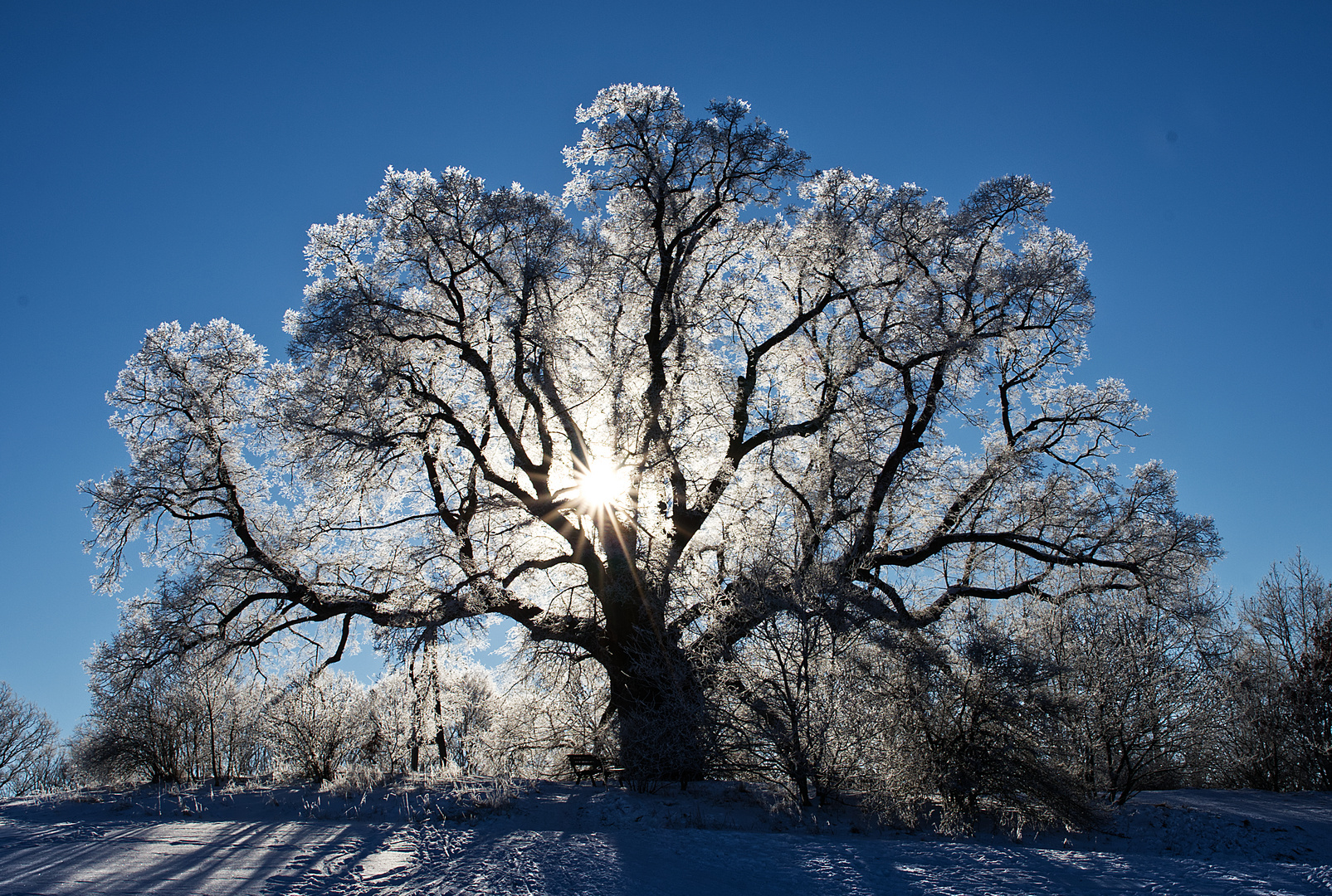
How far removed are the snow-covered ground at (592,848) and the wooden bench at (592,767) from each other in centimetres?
48

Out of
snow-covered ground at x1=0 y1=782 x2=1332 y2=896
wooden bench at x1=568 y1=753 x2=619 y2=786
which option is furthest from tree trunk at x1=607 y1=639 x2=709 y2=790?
wooden bench at x1=568 y1=753 x2=619 y2=786

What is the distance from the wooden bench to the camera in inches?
456

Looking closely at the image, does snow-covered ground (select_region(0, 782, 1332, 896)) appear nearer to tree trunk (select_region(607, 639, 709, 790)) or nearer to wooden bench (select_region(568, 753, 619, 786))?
tree trunk (select_region(607, 639, 709, 790))

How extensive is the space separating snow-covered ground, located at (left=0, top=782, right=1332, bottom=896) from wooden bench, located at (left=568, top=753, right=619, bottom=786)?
0.48 metres

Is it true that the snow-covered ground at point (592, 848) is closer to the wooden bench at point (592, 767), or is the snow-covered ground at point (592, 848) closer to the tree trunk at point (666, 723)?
the tree trunk at point (666, 723)

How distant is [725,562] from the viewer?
13352 mm

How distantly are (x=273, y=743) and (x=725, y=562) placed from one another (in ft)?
36.9

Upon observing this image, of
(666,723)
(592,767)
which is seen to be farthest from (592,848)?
(592,767)

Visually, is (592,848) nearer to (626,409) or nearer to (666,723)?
(666,723)

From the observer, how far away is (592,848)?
21.9 ft

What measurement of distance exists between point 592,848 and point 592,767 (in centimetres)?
569

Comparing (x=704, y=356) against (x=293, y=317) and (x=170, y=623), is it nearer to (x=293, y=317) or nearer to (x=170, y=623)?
(x=293, y=317)

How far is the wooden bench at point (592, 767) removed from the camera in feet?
38.0

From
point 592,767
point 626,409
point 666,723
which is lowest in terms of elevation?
point 592,767
